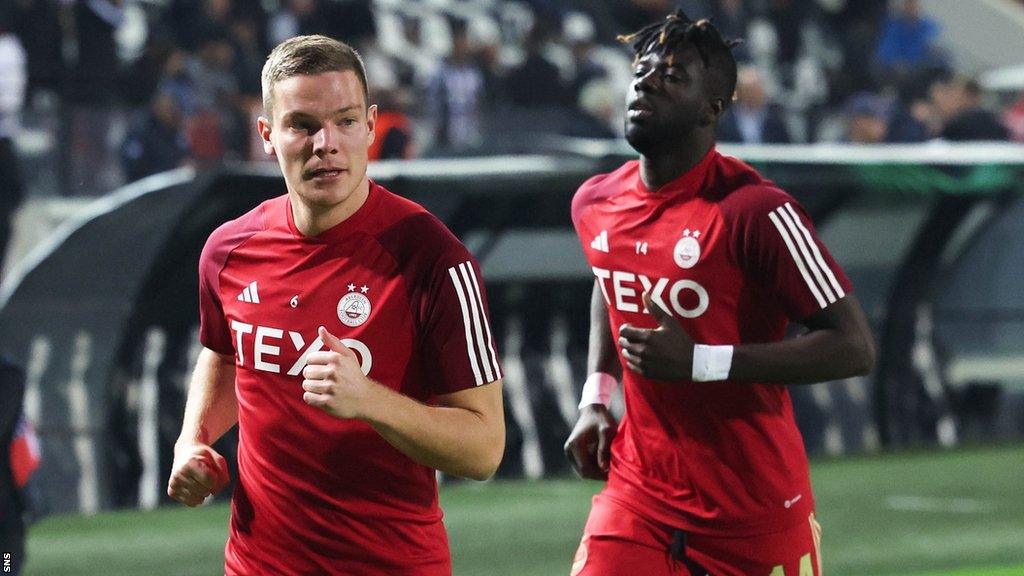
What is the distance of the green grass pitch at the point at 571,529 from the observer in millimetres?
9008

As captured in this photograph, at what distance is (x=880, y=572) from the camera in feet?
29.0

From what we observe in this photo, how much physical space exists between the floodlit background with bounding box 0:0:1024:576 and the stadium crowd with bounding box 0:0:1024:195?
32 mm

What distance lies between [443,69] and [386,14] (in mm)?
3840

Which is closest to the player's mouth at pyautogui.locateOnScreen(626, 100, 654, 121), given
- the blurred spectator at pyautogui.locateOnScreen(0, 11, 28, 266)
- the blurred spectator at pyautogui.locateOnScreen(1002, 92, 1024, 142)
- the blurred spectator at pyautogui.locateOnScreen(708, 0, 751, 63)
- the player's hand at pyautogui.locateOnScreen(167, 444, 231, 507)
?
the player's hand at pyautogui.locateOnScreen(167, 444, 231, 507)

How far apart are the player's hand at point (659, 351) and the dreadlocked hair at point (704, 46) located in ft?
2.58

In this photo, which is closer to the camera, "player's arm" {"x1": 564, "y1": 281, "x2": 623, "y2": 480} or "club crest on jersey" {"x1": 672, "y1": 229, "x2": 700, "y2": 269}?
"club crest on jersey" {"x1": 672, "y1": 229, "x2": 700, "y2": 269}

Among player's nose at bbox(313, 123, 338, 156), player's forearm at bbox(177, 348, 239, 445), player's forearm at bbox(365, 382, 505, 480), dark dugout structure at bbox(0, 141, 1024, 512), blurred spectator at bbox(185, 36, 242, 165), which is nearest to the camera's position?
player's forearm at bbox(365, 382, 505, 480)

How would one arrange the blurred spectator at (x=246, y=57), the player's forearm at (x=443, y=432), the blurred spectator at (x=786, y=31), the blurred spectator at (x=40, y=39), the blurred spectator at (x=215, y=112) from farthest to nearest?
the blurred spectator at (x=786, y=31), the blurred spectator at (x=246, y=57), the blurred spectator at (x=40, y=39), the blurred spectator at (x=215, y=112), the player's forearm at (x=443, y=432)

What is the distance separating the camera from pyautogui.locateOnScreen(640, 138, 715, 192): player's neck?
490cm

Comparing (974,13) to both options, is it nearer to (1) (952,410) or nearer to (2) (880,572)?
(1) (952,410)

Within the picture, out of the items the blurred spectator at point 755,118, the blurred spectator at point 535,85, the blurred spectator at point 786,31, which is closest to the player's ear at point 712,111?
the blurred spectator at point 755,118

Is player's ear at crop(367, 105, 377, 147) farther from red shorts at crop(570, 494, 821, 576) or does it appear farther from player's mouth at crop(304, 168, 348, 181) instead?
red shorts at crop(570, 494, 821, 576)

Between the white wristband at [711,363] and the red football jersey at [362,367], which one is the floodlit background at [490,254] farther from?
Answer: the red football jersey at [362,367]

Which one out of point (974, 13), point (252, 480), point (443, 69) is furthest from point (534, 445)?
point (974, 13)
